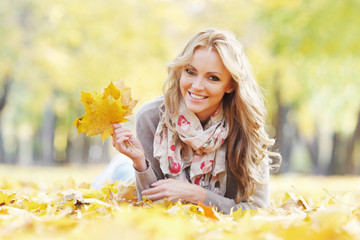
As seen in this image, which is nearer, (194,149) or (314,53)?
(194,149)

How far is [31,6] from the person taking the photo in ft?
37.4

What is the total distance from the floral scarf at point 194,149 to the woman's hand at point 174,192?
18cm

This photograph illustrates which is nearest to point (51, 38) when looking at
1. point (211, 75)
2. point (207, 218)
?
point (211, 75)

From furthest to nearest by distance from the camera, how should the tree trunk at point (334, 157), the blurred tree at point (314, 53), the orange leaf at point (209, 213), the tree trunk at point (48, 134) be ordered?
the tree trunk at point (334, 157)
the tree trunk at point (48, 134)
the blurred tree at point (314, 53)
the orange leaf at point (209, 213)

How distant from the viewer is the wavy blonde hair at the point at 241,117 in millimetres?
2666

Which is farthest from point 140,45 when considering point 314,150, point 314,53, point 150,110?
point 314,150

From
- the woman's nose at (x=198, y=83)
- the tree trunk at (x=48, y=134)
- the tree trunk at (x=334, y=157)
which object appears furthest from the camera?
the tree trunk at (x=334, y=157)

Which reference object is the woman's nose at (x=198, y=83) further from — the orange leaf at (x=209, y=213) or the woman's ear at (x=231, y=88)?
the orange leaf at (x=209, y=213)

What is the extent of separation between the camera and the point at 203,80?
8.46 feet

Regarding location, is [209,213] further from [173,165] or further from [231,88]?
[231,88]

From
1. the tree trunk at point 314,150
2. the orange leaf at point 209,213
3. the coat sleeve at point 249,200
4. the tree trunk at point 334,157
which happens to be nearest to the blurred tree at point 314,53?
the tree trunk at point 334,157

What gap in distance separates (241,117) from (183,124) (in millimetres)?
382

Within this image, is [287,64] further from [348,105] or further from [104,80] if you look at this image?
[104,80]

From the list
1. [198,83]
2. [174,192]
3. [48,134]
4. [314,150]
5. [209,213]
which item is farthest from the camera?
[314,150]
